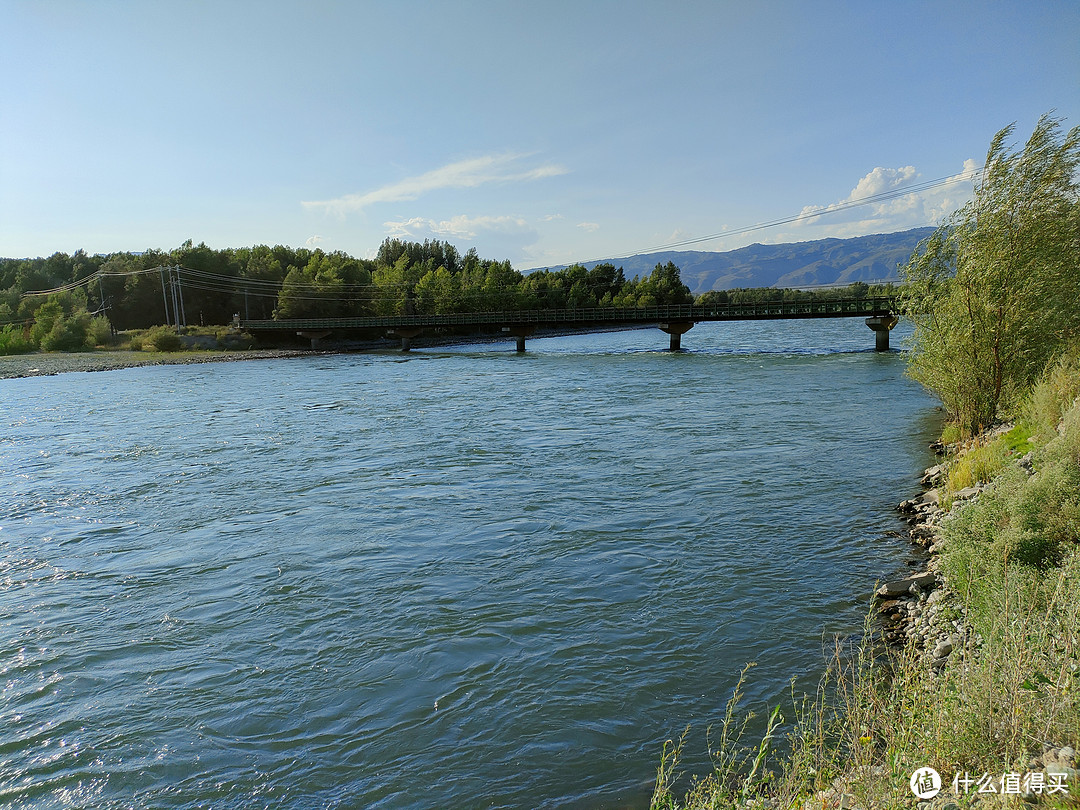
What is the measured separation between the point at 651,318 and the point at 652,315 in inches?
99.8

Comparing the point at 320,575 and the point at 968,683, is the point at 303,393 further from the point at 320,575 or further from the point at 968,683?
the point at 968,683

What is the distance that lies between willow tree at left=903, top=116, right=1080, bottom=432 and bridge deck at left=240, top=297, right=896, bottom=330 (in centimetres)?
5246

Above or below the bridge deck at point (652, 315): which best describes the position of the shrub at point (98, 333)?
above

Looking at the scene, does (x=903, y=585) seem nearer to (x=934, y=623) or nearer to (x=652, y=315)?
(x=934, y=623)

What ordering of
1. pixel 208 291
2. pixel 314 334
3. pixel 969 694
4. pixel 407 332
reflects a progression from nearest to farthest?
pixel 969 694
pixel 407 332
pixel 314 334
pixel 208 291

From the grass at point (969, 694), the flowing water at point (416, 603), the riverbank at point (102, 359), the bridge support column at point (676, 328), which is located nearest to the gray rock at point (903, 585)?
the grass at point (969, 694)

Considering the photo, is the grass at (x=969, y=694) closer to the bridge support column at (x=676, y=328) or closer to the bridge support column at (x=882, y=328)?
the bridge support column at (x=882, y=328)

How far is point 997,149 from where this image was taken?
19984 mm

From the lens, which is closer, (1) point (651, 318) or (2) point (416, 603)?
(2) point (416, 603)

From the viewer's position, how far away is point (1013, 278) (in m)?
19.6

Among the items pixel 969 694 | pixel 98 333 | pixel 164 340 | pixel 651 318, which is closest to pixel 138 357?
pixel 164 340

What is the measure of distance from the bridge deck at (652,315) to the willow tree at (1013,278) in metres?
52.5

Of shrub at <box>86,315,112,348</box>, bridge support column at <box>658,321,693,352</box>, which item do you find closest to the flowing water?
bridge support column at <box>658,321,693,352</box>

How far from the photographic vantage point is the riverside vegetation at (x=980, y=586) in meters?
5.52
